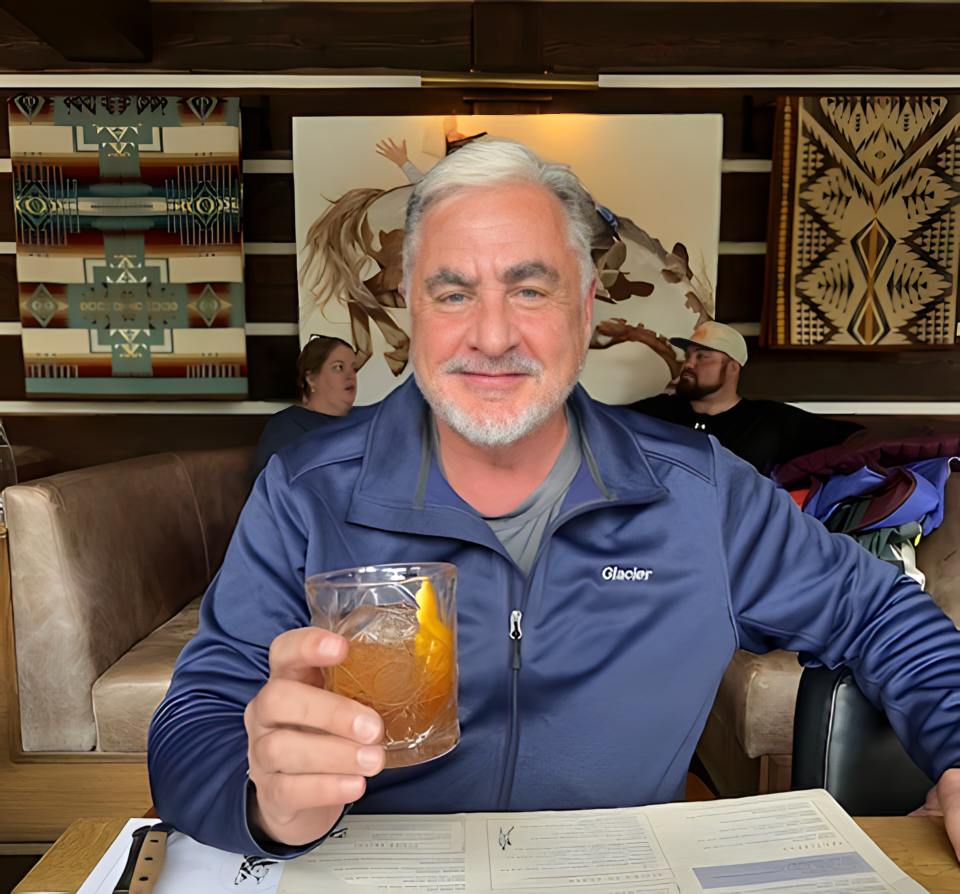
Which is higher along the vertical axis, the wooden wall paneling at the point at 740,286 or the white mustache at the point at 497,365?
the wooden wall paneling at the point at 740,286

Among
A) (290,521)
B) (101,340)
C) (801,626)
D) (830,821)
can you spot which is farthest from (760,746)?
(101,340)

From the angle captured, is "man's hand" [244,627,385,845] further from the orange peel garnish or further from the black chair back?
the black chair back

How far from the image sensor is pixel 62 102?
3.58m

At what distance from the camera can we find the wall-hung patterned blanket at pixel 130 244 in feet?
11.7

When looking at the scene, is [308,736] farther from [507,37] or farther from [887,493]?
[507,37]

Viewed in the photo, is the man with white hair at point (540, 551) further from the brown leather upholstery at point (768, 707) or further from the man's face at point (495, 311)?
the brown leather upholstery at point (768, 707)

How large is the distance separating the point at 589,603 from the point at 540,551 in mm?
101

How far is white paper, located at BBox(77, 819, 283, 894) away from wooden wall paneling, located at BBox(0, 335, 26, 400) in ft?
11.9

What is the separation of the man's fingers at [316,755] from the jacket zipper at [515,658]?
0.40 meters

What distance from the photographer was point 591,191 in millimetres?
3676

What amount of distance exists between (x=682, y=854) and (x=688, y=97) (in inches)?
142

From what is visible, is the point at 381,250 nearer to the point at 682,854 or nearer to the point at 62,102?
the point at 62,102

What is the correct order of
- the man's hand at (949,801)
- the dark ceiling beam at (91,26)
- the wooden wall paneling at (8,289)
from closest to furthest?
the man's hand at (949,801), the dark ceiling beam at (91,26), the wooden wall paneling at (8,289)

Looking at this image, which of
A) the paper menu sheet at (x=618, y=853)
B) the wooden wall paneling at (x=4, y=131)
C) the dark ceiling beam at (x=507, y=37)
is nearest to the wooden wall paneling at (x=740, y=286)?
the dark ceiling beam at (x=507, y=37)
